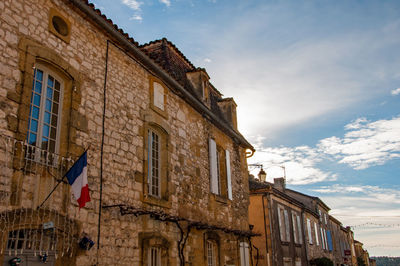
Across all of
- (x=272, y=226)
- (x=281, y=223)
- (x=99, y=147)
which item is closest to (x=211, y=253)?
(x=99, y=147)

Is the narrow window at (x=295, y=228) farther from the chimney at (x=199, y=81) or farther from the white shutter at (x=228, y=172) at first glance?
the chimney at (x=199, y=81)

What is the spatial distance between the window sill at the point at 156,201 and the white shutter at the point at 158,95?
2266mm

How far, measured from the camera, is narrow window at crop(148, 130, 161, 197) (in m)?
8.70

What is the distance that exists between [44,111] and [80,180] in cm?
137

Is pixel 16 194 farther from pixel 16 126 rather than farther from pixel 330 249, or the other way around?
pixel 330 249

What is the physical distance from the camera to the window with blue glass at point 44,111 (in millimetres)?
5793

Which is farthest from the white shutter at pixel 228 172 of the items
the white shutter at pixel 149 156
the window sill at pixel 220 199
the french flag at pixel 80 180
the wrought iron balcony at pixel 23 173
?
the french flag at pixel 80 180

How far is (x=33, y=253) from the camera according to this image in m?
5.34

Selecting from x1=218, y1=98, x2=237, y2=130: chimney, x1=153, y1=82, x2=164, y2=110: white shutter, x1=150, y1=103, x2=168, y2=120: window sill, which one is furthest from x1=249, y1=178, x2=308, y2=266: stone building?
x1=153, y1=82, x2=164, y2=110: white shutter

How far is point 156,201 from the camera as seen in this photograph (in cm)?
841

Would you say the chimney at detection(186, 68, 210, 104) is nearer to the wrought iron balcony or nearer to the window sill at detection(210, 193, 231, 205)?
the window sill at detection(210, 193, 231, 205)

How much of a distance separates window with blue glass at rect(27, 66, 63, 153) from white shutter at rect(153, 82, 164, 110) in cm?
308

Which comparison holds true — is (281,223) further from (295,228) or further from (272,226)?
(295,228)

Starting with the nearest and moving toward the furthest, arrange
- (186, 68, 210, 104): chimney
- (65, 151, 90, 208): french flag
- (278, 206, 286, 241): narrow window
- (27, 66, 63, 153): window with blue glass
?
(65, 151, 90, 208): french flag < (27, 66, 63, 153): window with blue glass < (186, 68, 210, 104): chimney < (278, 206, 286, 241): narrow window
